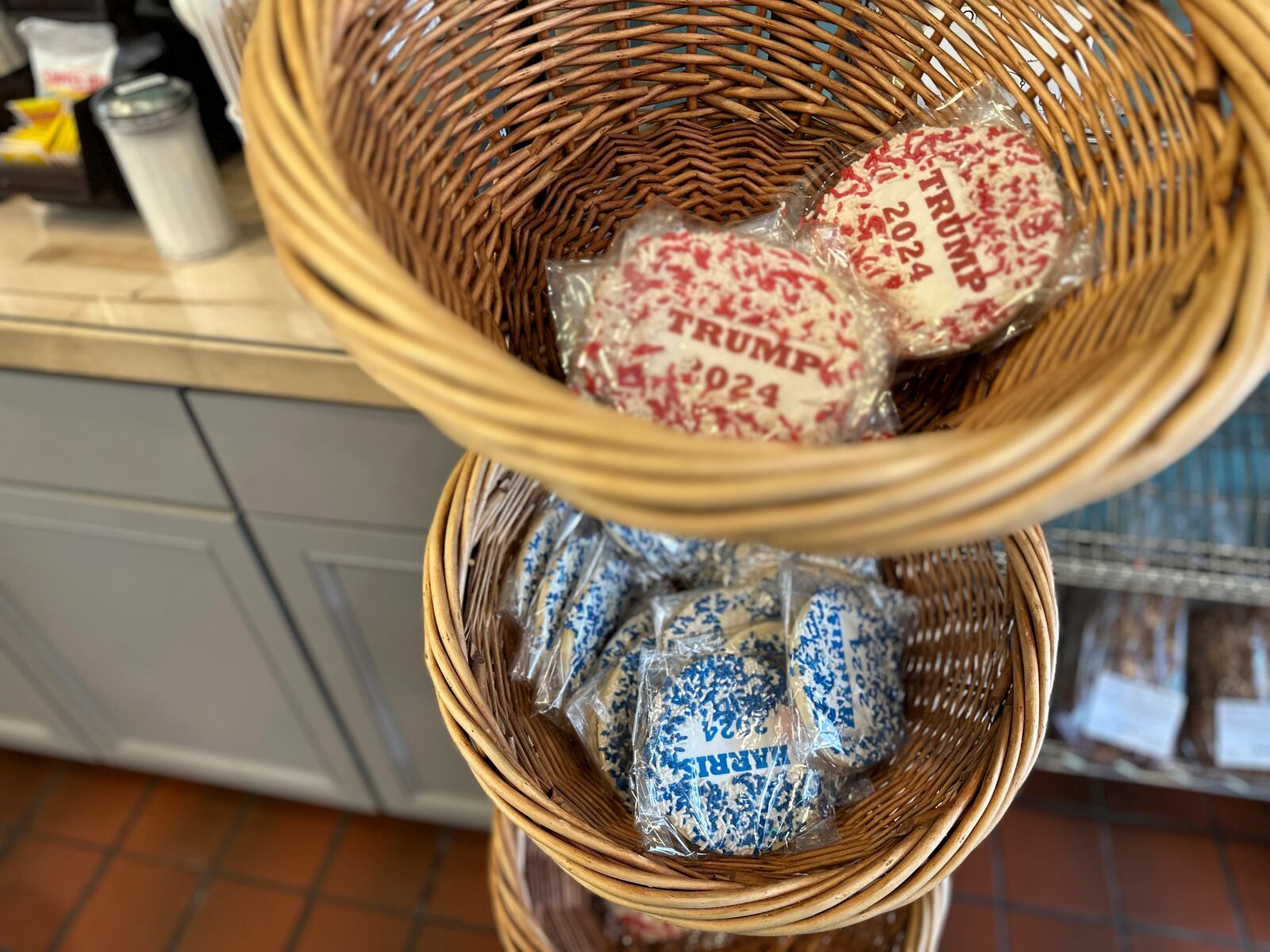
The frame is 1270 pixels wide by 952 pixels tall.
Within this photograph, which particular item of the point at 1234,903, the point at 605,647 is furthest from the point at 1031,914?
the point at 605,647

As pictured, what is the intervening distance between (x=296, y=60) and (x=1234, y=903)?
1.53 meters

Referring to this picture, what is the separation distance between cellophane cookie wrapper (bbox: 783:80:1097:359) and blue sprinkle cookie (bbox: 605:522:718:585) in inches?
10.1

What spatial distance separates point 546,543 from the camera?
2.17 feet

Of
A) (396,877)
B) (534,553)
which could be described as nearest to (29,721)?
(396,877)

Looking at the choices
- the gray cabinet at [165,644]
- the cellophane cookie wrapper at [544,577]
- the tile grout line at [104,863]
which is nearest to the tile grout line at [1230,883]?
the cellophane cookie wrapper at [544,577]

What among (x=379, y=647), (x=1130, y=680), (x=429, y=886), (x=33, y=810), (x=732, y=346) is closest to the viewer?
(x=732, y=346)

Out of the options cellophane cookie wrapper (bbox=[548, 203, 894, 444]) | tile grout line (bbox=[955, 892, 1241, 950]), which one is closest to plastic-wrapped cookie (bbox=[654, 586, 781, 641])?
cellophane cookie wrapper (bbox=[548, 203, 894, 444])

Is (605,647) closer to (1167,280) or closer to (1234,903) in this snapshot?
(1167,280)

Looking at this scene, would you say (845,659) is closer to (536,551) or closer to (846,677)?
(846,677)

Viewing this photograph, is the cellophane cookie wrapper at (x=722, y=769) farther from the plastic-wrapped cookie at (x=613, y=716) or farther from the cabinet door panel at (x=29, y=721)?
the cabinet door panel at (x=29, y=721)

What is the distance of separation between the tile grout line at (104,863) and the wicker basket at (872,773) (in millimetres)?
1172

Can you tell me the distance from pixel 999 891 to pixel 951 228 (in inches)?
43.6

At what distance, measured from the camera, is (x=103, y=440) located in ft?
3.01

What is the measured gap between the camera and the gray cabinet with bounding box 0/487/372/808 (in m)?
1.01
